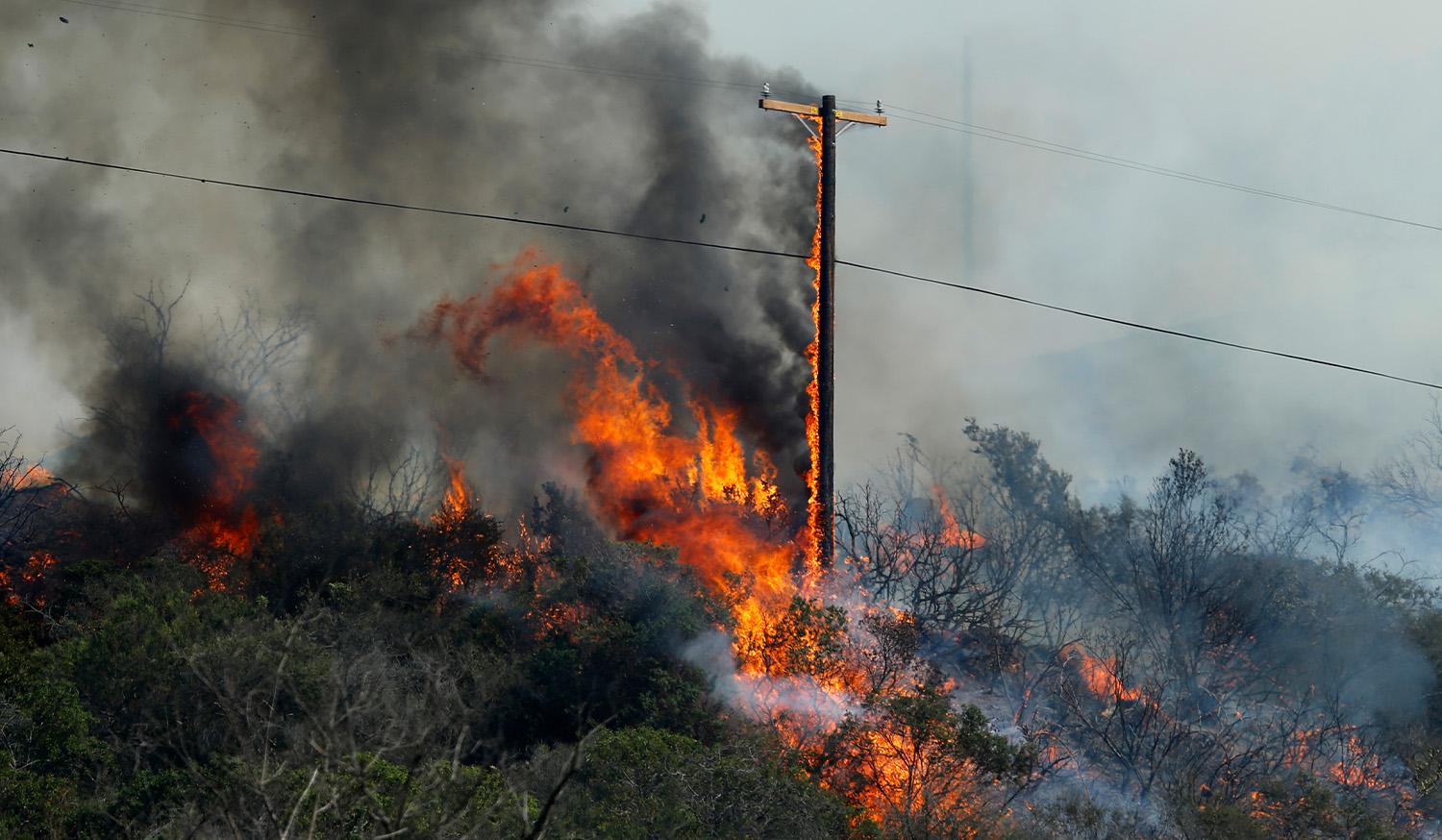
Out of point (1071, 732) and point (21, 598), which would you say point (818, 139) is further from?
point (21, 598)

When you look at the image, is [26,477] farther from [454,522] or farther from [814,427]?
[814,427]

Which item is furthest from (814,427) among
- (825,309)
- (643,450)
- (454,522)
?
(454,522)

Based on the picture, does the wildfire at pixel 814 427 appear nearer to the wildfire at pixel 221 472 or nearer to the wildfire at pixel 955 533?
the wildfire at pixel 955 533

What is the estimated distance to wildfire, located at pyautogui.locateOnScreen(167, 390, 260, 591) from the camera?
31.1 meters

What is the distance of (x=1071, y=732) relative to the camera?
23.0 metres

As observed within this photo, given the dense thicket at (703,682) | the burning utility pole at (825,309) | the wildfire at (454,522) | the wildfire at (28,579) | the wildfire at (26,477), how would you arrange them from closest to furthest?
the dense thicket at (703,682) → the burning utility pole at (825,309) → the wildfire at (454,522) → the wildfire at (28,579) → the wildfire at (26,477)

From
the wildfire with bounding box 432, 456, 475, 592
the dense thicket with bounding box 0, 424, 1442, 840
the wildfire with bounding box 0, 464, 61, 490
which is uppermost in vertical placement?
the wildfire with bounding box 0, 464, 61, 490

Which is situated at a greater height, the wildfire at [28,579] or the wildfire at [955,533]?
the wildfire at [955,533]

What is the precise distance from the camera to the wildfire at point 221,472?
102ft

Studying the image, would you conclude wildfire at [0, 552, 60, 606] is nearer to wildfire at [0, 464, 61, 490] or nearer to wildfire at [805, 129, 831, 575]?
wildfire at [0, 464, 61, 490]

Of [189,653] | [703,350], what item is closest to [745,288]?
[703,350]

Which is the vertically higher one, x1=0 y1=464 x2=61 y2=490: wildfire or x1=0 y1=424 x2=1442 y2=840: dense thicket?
x1=0 y1=464 x2=61 y2=490: wildfire

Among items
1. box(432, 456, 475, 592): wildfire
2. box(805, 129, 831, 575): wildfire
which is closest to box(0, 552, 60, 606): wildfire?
box(432, 456, 475, 592): wildfire

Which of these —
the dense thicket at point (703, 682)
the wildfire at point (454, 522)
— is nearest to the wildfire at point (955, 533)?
the dense thicket at point (703, 682)
